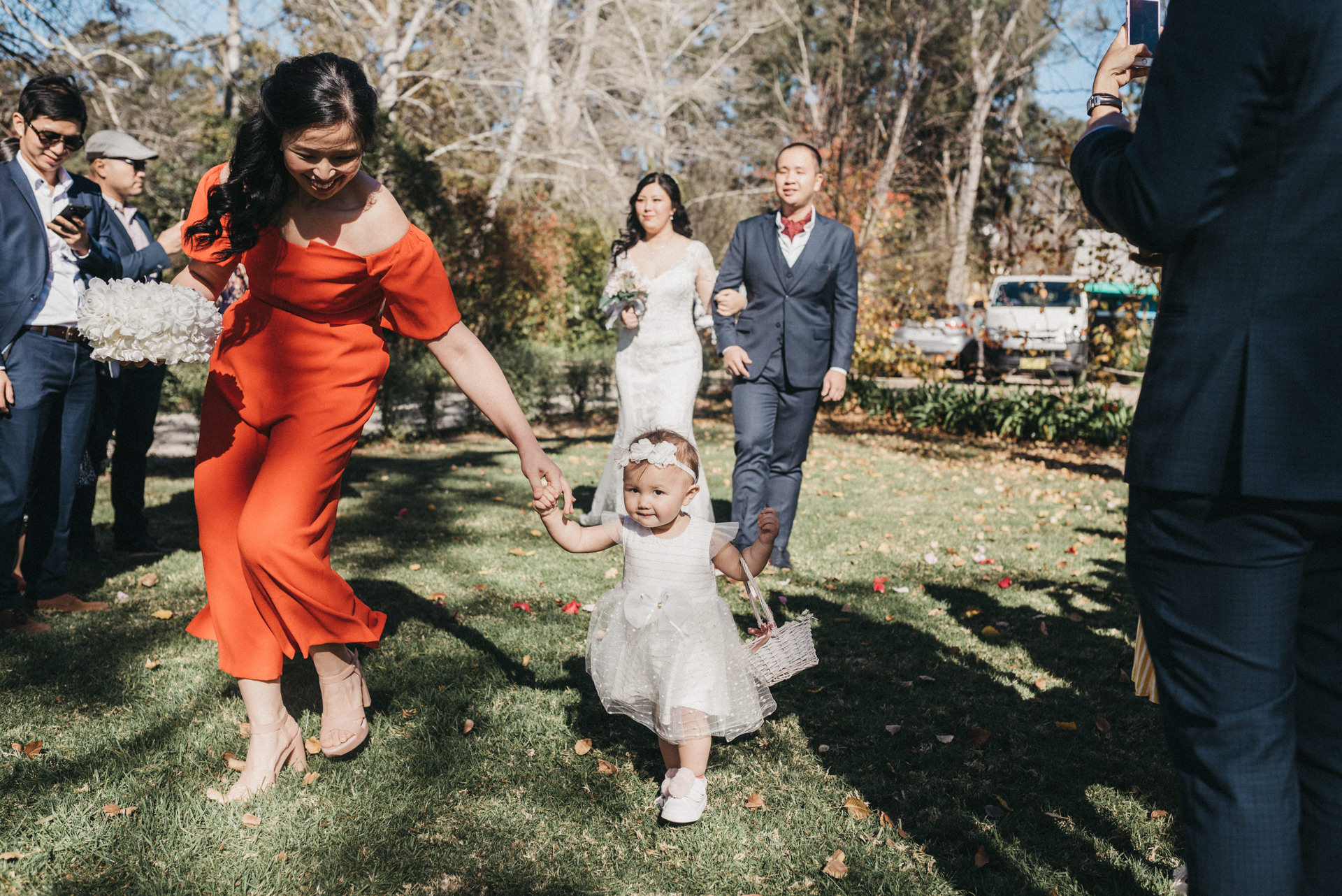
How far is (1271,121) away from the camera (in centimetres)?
149

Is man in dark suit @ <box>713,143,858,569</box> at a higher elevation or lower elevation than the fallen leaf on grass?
higher

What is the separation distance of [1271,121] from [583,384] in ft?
42.5

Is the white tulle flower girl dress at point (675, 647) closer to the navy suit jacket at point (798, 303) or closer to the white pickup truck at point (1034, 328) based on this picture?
the navy suit jacket at point (798, 303)

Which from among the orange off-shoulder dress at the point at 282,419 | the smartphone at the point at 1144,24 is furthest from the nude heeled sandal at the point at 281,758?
the smartphone at the point at 1144,24

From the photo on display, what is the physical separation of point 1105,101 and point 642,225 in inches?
179

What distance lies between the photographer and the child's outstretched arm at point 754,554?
2896 millimetres

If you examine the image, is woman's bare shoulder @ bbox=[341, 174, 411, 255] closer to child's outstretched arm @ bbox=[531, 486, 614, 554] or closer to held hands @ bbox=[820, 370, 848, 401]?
child's outstretched arm @ bbox=[531, 486, 614, 554]

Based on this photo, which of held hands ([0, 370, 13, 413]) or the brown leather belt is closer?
held hands ([0, 370, 13, 413])

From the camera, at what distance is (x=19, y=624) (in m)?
4.19

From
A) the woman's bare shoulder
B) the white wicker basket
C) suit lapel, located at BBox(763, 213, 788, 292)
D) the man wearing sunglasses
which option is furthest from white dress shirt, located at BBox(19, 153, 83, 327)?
suit lapel, located at BBox(763, 213, 788, 292)

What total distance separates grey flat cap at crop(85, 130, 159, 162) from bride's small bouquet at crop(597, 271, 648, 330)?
2.91 m

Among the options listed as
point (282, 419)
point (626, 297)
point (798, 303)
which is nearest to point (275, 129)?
point (282, 419)

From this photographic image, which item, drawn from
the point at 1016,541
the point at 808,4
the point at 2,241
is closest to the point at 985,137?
the point at 808,4

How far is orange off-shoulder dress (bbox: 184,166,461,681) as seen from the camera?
9.29 ft
